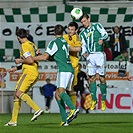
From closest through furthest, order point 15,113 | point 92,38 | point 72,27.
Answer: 1. point 15,113
2. point 72,27
3. point 92,38

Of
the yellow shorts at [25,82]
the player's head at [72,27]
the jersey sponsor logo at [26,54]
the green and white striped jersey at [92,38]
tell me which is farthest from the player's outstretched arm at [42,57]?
the green and white striped jersey at [92,38]

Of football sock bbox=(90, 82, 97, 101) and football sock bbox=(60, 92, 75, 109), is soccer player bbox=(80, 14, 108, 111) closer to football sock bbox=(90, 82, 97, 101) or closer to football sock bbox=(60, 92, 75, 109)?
football sock bbox=(90, 82, 97, 101)

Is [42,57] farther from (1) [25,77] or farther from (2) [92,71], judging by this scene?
(2) [92,71]

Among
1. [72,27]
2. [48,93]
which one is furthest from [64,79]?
[48,93]

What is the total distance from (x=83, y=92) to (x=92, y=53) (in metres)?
5.68

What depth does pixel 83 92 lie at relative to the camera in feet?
68.4

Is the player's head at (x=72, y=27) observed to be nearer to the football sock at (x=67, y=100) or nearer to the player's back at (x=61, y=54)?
the player's back at (x=61, y=54)

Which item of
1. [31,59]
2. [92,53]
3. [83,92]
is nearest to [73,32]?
[92,53]

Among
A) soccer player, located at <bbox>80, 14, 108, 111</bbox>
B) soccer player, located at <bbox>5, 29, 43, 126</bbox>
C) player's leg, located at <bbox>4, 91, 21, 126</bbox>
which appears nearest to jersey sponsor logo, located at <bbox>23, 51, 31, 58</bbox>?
soccer player, located at <bbox>5, 29, 43, 126</bbox>

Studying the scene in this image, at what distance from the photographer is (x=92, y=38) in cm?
1511

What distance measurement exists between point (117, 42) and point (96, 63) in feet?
19.8

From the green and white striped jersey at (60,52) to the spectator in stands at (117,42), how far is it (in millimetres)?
8132

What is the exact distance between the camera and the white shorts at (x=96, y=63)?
1523 cm

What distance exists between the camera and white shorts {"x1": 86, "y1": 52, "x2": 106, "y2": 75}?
15.2 metres
